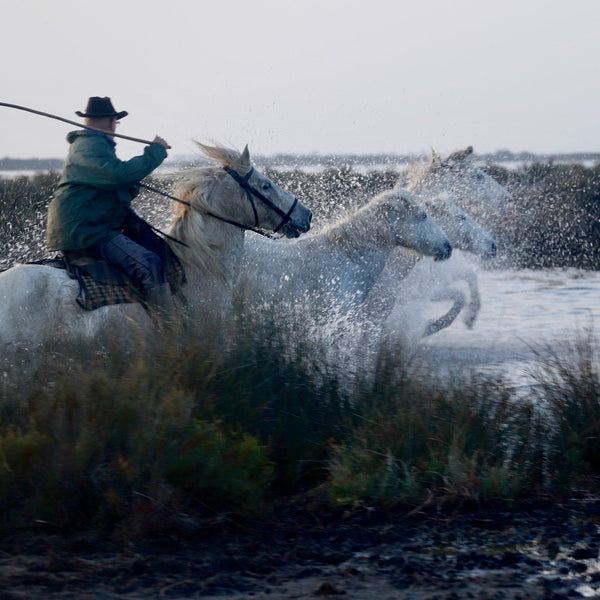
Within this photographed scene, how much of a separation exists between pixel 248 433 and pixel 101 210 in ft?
7.74

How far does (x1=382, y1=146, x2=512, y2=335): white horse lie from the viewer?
379 inches

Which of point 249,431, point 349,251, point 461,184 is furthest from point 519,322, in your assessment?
point 249,431

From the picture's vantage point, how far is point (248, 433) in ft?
18.0

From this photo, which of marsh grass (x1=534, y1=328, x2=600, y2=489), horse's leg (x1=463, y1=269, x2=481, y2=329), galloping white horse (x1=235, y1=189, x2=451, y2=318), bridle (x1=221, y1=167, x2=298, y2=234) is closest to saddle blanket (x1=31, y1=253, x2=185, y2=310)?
bridle (x1=221, y1=167, x2=298, y2=234)

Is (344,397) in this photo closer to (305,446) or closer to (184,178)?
(305,446)

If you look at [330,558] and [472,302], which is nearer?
[330,558]

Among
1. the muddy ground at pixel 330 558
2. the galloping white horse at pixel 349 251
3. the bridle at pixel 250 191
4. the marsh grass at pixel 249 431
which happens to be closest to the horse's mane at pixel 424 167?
the galloping white horse at pixel 349 251

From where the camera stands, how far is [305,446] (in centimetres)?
569

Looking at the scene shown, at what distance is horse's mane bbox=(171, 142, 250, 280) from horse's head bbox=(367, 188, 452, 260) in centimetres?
174

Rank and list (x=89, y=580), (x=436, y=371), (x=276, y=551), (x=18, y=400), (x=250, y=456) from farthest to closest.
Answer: (x=436, y=371), (x=18, y=400), (x=250, y=456), (x=276, y=551), (x=89, y=580)

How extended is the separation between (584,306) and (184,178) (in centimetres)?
873

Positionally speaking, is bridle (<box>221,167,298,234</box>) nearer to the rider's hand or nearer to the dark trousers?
the rider's hand

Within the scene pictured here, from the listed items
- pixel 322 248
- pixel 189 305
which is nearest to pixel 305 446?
pixel 189 305

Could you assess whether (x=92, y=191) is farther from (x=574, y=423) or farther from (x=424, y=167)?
(x=424, y=167)
